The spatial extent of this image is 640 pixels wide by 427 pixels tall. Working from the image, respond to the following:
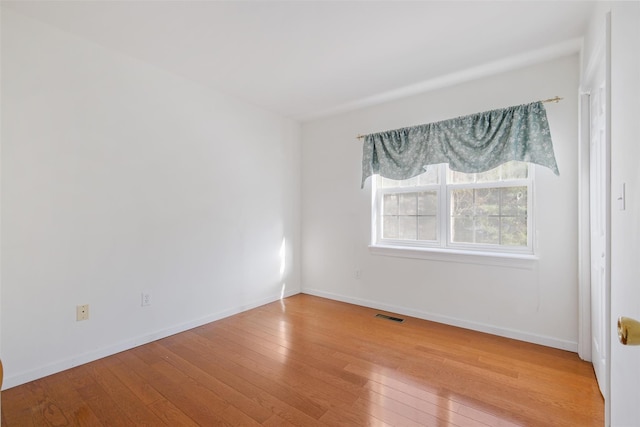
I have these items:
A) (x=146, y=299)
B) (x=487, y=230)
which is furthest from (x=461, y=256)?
(x=146, y=299)

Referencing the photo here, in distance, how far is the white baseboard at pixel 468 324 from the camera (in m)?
2.48

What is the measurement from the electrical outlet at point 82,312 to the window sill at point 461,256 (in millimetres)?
2782

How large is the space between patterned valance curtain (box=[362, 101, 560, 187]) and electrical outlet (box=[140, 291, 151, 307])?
101 inches

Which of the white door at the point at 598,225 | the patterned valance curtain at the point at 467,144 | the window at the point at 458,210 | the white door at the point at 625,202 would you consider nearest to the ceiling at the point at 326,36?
the patterned valance curtain at the point at 467,144

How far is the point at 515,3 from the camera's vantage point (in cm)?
187

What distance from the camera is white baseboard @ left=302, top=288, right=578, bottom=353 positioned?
2.48m

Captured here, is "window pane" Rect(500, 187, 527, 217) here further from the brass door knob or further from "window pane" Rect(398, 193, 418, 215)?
the brass door knob

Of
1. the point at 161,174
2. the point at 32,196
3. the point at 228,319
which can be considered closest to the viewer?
the point at 32,196

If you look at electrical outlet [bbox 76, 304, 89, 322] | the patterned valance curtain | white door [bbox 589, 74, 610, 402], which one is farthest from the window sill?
electrical outlet [bbox 76, 304, 89, 322]

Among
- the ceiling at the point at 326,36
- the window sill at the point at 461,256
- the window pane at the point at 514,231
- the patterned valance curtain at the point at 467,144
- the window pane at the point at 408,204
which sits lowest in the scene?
the window sill at the point at 461,256

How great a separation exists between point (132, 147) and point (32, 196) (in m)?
0.78

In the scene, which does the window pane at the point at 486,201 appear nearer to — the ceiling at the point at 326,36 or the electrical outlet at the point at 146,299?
the ceiling at the point at 326,36

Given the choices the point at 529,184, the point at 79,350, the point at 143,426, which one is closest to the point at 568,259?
the point at 529,184

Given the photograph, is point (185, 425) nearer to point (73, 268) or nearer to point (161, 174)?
point (73, 268)
